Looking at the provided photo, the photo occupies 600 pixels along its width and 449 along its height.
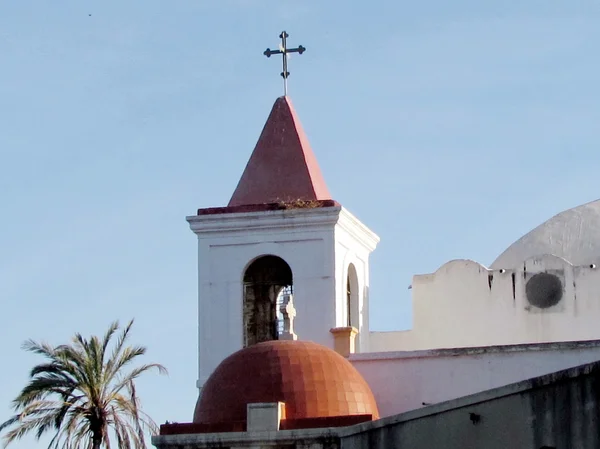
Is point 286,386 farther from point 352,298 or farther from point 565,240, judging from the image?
point 565,240

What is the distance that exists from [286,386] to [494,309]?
21.2 ft

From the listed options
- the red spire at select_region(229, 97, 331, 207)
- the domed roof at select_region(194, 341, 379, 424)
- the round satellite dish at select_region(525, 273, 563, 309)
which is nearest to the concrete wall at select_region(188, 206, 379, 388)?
the red spire at select_region(229, 97, 331, 207)

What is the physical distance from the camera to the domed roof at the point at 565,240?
29500mm

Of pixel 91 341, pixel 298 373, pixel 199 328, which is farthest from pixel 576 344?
pixel 91 341

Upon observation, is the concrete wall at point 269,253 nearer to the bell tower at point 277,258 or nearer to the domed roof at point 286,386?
the bell tower at point 277,258

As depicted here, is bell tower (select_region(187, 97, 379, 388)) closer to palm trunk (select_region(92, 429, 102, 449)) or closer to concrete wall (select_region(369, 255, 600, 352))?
concrete wall (select_region(369, 255, 600, 352))

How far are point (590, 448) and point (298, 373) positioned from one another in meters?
6.08

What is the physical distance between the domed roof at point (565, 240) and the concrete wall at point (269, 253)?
121 inches

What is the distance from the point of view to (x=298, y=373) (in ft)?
76.9

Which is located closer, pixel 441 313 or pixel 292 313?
pixel 292 313

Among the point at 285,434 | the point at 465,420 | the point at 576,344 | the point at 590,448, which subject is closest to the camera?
the point at 590,448

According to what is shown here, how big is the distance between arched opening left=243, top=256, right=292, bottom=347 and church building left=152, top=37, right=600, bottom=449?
2cm

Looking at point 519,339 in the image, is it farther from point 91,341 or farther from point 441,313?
point 91,341

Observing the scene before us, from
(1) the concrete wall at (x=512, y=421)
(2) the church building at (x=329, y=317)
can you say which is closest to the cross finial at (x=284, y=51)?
(2) the church building at (x=329, y=317)
